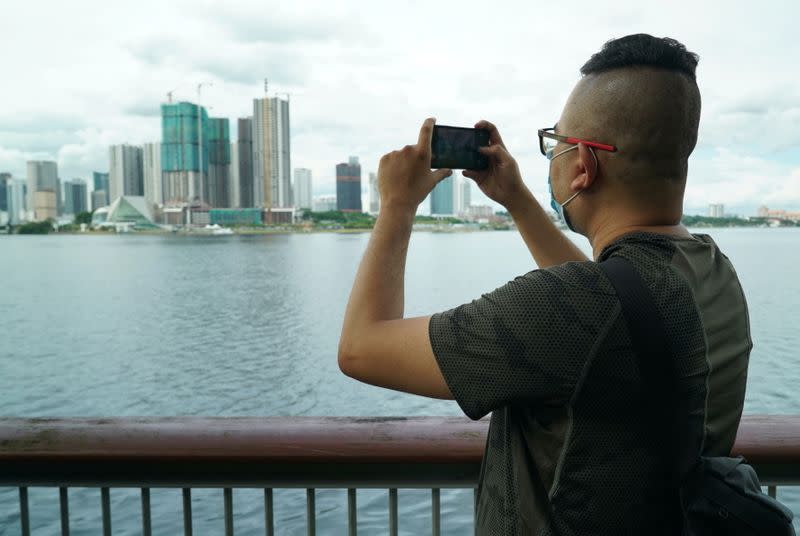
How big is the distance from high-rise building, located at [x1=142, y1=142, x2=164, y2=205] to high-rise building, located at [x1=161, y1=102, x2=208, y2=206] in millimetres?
1352

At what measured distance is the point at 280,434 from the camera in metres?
1.42

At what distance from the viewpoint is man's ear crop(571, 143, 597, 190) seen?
3.35ft

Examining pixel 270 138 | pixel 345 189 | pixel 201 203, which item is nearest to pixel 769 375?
pixel 345 189

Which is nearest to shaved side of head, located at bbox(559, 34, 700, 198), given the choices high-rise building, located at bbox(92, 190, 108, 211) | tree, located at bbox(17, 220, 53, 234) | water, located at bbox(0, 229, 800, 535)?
water, located at bbox(0, 229, 800, 535)

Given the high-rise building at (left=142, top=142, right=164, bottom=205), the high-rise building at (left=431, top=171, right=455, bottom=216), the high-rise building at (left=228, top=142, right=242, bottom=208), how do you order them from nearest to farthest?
the high-rise building at (left=431, top=171, right=455, bottom=216) < the high-rise building at (left=142, top=142, right=164, bottom=205) < the high-rise building at (left=228, top=142, right=242, bottom=208)

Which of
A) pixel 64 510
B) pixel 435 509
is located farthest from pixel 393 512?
pixel 64 510

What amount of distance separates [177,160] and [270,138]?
56.3ft

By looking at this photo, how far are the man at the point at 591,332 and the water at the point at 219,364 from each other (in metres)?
3.43

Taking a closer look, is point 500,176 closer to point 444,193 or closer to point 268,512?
point 268,512

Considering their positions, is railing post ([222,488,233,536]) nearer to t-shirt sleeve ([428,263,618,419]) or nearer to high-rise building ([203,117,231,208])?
t-shirt sleeve ([428,263,618,419])

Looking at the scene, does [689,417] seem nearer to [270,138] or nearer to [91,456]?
[91,456]

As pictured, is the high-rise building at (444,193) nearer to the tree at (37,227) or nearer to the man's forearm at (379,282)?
the man's forearm at (379,282)

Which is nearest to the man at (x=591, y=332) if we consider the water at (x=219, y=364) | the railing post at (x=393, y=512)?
the railing post at (x=393, y=512)

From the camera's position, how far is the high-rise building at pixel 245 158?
110062 millimetres
